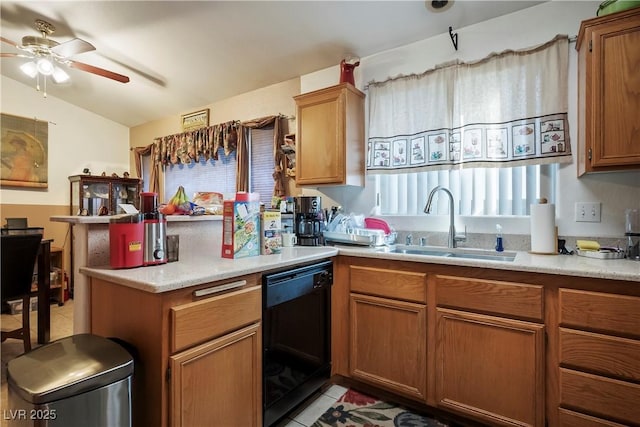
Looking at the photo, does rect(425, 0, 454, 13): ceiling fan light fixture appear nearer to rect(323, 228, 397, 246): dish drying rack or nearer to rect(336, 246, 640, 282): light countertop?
rect(323, 228, 397, 246): dish drying rack

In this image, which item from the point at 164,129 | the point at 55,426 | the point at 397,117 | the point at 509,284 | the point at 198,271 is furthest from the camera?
the point at 164,129

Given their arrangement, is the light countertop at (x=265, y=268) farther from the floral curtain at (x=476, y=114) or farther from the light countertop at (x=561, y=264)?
the floral curtain at (x=476, y=114)

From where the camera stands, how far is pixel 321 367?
1947mm

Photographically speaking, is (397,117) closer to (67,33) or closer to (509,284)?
(509,284)

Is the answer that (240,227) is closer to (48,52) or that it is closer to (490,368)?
(490,368)

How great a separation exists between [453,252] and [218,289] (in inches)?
61.1

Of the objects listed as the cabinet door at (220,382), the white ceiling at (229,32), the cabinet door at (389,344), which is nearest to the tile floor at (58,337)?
the cabinet door at (389,344)

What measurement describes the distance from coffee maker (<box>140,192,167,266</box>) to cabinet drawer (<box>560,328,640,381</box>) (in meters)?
1.84

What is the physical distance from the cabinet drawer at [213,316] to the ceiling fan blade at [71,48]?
2411 mm

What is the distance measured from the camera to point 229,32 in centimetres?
249

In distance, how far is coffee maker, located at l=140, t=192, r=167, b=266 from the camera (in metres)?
1.39

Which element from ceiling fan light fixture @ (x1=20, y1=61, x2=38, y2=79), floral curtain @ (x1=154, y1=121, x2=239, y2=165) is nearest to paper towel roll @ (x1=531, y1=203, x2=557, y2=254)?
floral curtain @ (x1=154, y1=121, x2=239, y2=165)

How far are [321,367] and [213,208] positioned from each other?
1218mm

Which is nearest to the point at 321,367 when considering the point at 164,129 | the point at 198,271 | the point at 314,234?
the point at 314,234
